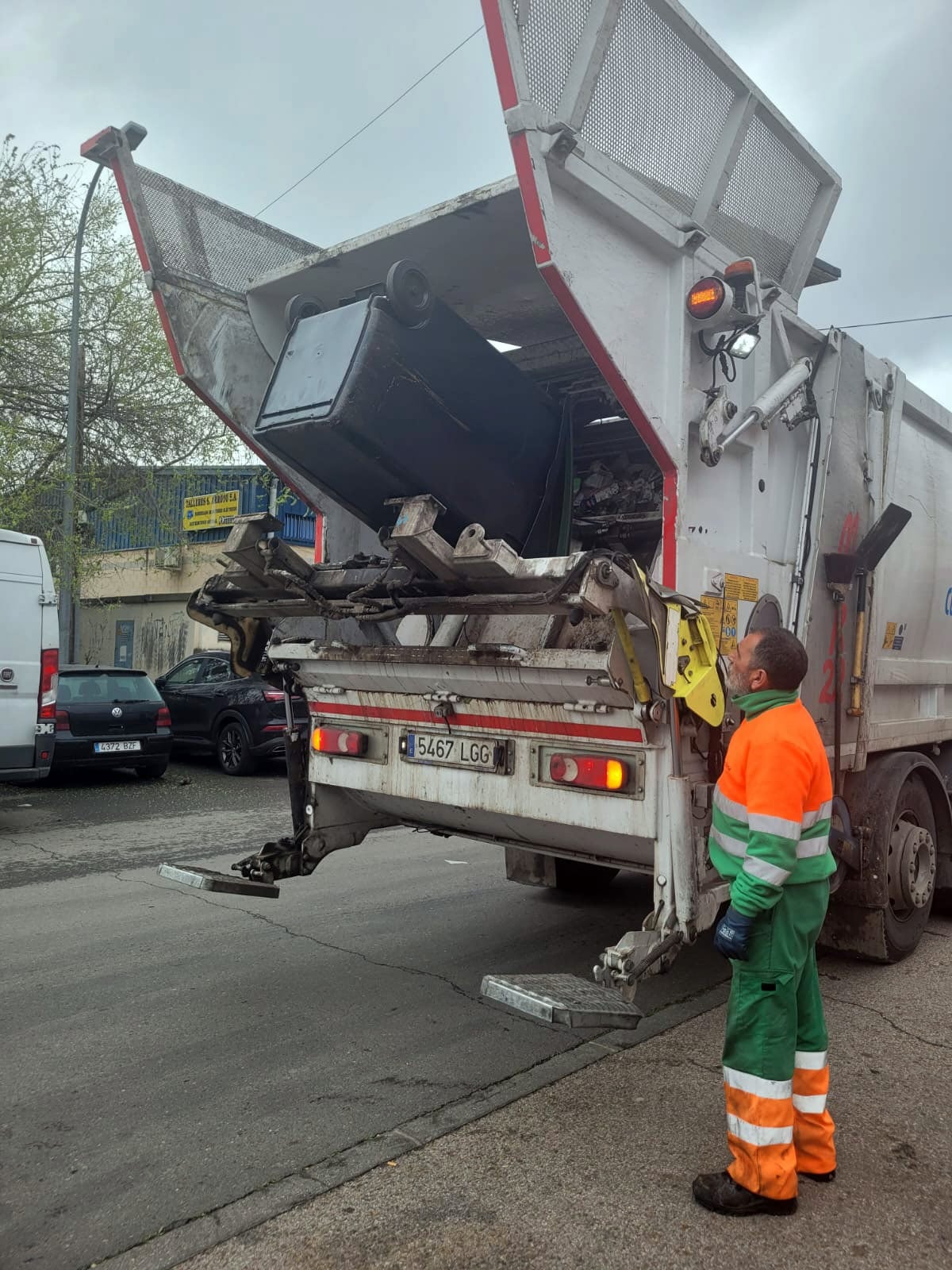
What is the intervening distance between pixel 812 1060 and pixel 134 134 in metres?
4.21

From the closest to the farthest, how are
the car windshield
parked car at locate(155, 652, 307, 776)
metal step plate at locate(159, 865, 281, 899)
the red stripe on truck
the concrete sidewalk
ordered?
the concrete sidewalk, the red stripe on truck, metal step plate at locate(159, 865, 281, 899), the car windshield, parked car at locate(155, 652, 307, 776)

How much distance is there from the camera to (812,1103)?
2.86 m

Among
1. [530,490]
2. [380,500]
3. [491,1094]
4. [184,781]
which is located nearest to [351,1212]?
[491,1094]

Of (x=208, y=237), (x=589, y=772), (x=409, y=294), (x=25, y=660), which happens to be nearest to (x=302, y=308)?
(x=409, y=294)

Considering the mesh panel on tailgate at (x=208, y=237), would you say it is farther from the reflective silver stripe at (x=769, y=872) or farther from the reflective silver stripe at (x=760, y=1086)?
the reflective silver stripe at (x=760, y=1086)

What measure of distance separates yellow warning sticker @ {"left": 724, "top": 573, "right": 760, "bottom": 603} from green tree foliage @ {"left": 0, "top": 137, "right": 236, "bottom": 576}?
11.3m

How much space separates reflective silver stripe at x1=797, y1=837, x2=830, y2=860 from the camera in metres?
2.82

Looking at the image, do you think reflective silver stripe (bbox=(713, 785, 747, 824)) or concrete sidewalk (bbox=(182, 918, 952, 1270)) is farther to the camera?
reflective silver stripe (bbox=(713, 785, 747, 824))

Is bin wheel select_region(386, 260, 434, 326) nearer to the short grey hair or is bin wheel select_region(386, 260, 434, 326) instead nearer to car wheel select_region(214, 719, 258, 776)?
the short grey hair

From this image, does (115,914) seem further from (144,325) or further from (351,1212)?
(144,325)

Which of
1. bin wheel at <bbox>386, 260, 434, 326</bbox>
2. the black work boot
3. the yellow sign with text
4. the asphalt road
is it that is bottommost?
the asphalt road

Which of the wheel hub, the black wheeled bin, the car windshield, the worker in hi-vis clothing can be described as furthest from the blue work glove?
the car windshield

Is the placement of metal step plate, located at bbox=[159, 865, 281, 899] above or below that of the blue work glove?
below

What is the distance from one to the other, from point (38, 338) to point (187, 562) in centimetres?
652
